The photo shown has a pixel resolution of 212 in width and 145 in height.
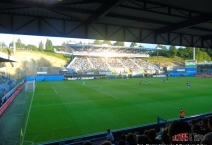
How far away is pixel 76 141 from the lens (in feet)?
28.5

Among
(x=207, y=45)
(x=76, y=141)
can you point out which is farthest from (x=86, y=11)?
(x=207, y=45)

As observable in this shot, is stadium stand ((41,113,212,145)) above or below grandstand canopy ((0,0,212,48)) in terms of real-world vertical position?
below

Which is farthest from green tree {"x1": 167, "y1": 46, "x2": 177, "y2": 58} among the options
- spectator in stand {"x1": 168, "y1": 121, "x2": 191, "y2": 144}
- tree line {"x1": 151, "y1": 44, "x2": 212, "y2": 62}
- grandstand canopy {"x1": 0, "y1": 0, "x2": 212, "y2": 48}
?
spectator in stand {"x1": 168, "y1": 121, "x2": 191, "y2": 144}

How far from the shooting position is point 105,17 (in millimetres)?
9656

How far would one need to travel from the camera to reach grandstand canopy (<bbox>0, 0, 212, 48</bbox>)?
7750 millimetres

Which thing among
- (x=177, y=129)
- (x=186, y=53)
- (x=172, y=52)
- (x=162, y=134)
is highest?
(x=172, y=52)

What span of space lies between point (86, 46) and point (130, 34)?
73.0m

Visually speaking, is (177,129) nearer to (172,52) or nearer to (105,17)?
(105,17)

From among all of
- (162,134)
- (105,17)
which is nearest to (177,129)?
(162,134)

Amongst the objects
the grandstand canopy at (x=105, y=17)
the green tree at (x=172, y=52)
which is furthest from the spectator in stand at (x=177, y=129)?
the green tree at (x=172, y=52)

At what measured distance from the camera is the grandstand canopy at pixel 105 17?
7.75 m

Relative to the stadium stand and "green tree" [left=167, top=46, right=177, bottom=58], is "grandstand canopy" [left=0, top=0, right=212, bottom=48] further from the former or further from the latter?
"green tree" [left=167, top=46, right=177, bottom=58]

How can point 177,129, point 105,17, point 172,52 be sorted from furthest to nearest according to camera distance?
point 172,52 → point 105,17 → point 177,129

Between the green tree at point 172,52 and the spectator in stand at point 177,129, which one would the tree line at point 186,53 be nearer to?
the green tree at point 172,52
